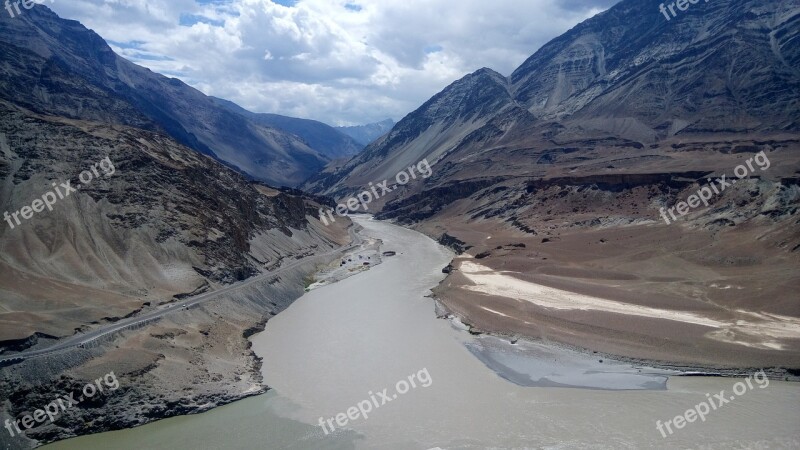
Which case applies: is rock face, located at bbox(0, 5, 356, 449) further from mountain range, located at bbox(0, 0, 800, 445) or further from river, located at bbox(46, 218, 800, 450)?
river, located at bbox(46, 218, 800, 450)

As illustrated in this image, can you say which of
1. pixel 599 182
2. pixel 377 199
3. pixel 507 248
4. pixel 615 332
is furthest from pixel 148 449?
pixel 377 199

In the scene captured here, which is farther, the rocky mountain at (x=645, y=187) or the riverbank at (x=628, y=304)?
the rocky mountain at (x=645, y=187)

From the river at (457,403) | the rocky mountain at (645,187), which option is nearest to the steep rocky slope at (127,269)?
the river at (457,403)

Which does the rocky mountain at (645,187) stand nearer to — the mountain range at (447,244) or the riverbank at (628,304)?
the riverbank at (628,304)

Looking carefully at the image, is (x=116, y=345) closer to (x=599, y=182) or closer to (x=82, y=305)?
(x=82, y=305)

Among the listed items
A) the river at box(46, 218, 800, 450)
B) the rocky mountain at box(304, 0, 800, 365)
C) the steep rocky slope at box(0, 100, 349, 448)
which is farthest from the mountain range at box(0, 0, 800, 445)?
the river at box(46, 218, 800, 450)

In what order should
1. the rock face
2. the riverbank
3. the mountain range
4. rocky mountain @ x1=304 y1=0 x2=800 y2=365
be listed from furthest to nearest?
rocky mountain @ x1=304 y1=0 x2=800 y2=365 < the riverbank < the mountain range < the rock face

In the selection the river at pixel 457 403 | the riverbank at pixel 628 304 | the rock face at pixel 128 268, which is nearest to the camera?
the river at pixel 457 403
